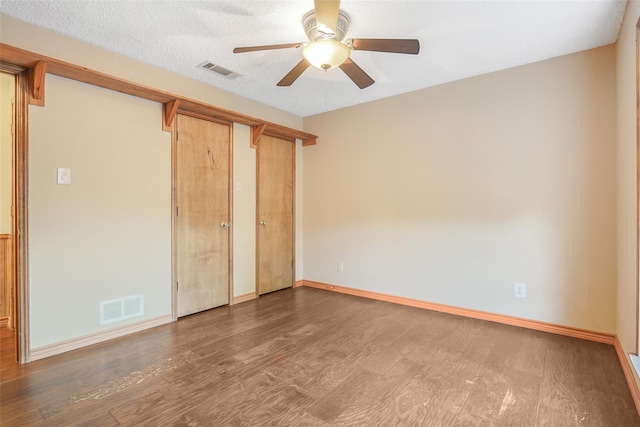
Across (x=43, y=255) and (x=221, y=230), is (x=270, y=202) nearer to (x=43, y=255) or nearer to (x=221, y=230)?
(x=221, y=230)

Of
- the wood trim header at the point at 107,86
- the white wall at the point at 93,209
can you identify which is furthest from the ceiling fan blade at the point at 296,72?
the white wall at the point at 93,209

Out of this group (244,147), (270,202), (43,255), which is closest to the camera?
(43,255)

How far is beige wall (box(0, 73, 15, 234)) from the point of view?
2.72m

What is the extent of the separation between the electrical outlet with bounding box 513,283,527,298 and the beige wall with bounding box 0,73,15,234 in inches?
188

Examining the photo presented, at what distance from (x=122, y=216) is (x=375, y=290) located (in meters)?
2.83

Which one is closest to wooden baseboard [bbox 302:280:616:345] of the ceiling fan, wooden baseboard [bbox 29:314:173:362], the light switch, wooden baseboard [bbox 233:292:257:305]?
wooden baseboard [bbox 233:292:257:305]

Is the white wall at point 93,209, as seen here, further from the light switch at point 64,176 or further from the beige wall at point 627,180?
the beige wall at point 627,180

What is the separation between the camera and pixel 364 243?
3.90m

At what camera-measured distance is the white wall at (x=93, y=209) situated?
2.26 m

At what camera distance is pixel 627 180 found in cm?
207

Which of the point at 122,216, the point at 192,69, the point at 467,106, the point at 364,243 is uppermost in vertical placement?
the point at 192,69

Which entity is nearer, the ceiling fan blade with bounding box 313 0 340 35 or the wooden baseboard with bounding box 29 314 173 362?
the ceiling fan blade with bounding box 313 0 340 35

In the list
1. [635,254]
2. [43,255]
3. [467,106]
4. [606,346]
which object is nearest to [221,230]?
[43,255]

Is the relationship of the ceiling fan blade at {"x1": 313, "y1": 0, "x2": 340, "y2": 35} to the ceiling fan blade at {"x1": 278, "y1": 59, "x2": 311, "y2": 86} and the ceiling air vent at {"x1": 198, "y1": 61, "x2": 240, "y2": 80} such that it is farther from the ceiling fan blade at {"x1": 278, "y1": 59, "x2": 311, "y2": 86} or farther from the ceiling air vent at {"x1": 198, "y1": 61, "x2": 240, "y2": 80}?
the ceiling air vent at {"x1": 198, "y1": 61, "x2": 240, "y2": 80}
